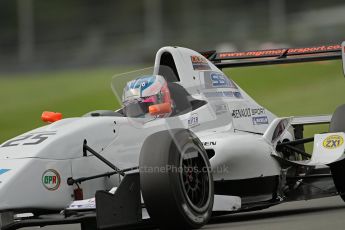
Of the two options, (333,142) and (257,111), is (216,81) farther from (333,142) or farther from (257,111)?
(333,142)

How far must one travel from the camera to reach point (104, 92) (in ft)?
94.7

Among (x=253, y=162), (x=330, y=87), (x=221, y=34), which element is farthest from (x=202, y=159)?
(x=221, y=34)

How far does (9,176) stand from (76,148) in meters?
0.76

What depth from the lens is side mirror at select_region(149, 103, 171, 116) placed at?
7863 millimetres

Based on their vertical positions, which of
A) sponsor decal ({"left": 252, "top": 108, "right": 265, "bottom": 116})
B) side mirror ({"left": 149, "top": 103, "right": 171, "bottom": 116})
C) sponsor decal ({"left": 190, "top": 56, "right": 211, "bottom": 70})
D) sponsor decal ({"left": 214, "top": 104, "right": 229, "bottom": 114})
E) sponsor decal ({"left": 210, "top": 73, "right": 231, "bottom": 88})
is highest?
sponsor decal ({"left": 190, "top": 56, "right": 211, "bottom": 70})

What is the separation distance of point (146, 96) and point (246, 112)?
4.64 ft

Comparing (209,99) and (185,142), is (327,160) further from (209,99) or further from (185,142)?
(185,142)

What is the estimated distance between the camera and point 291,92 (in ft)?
86.8

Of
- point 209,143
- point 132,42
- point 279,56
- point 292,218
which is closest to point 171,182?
point 209,143

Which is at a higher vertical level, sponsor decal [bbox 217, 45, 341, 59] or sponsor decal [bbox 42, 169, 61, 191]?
sponsor decal [bbox 217, 45, 341, 59]

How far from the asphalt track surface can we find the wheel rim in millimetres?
331

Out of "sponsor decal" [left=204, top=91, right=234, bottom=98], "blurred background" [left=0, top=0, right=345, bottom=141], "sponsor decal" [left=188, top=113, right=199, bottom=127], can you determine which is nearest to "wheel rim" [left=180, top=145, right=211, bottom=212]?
"sponsor decal" [left=188, top=113, right=199, bottom=127]

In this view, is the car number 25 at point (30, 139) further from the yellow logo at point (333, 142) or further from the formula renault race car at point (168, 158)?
the yellow logo at point (333, 142)

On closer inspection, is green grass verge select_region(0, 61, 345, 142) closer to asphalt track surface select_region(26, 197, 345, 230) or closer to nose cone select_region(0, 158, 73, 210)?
asphalt track surface select_region(26, 197, 345, 230)
